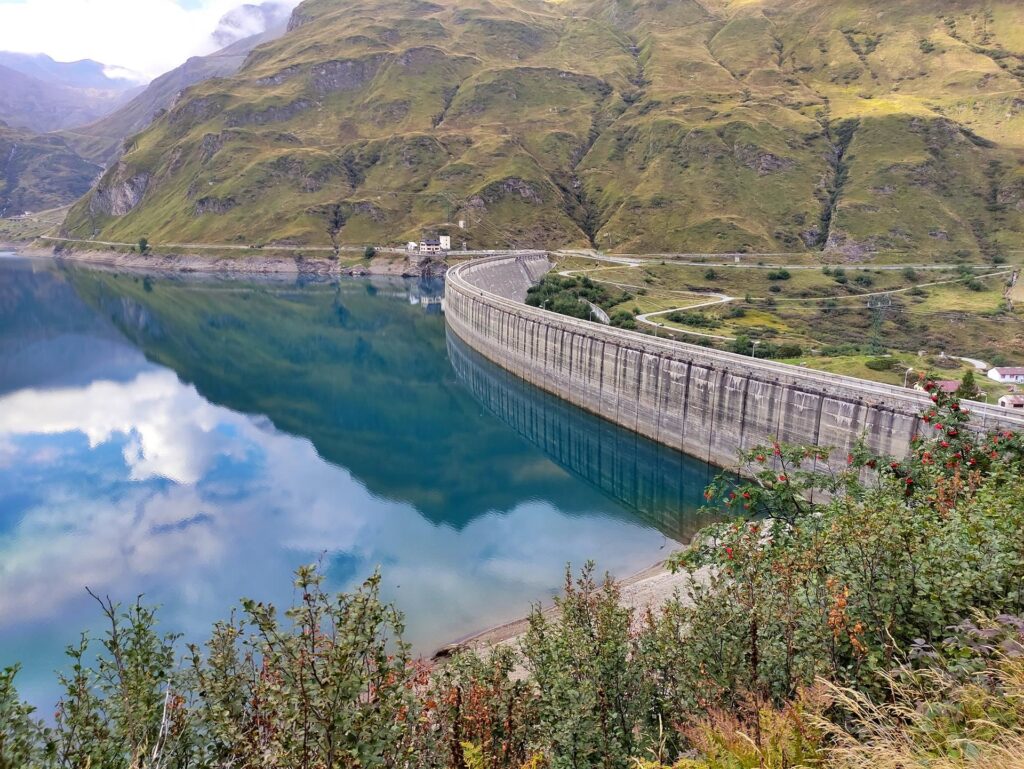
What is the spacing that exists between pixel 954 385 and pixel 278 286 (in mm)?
170831

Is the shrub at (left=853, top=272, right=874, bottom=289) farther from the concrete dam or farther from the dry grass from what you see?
the dry grass

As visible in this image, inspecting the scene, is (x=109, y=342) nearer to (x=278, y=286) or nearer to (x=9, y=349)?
(x=9, y=349)

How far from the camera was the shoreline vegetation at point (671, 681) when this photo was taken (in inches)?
302

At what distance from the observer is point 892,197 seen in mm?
188500

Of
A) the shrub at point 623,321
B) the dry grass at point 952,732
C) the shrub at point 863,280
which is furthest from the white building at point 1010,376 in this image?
the shrub at point 863,280

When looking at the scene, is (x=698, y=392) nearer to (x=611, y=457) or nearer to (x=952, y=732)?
(x=611, y=457)

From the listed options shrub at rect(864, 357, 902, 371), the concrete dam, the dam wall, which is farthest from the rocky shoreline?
shrub at rect(864, 357, 902, 371)

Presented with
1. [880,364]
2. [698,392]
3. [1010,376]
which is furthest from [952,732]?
[1010,376]

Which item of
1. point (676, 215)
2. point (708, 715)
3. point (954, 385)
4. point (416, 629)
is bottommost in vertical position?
point (416, 629)

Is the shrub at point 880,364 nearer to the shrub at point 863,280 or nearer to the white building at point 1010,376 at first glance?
the white building at point 1010,376

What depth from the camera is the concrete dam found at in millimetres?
45281

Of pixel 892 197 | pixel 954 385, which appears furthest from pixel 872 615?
pixel 892 197

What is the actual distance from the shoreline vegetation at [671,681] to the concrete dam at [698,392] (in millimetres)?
16673

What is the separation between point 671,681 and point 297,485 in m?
52.7
